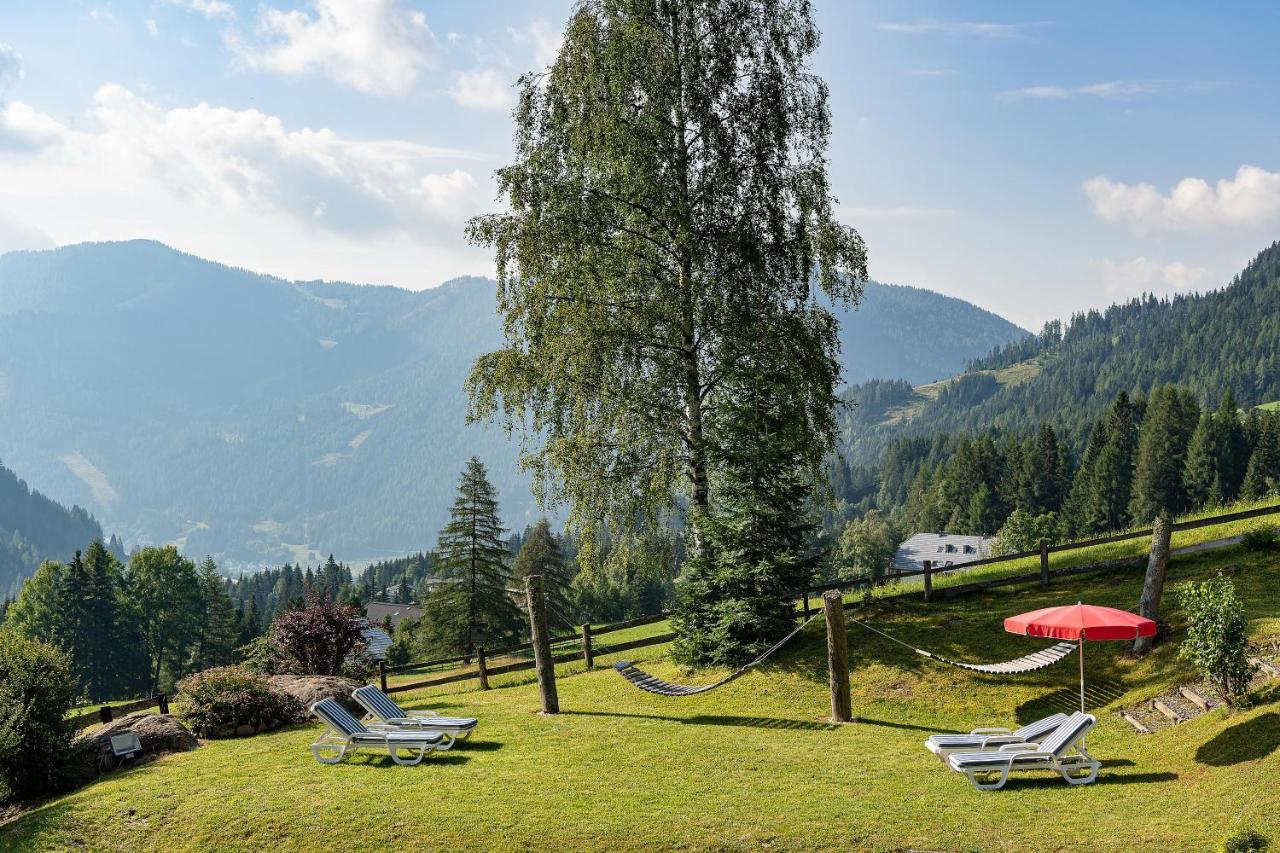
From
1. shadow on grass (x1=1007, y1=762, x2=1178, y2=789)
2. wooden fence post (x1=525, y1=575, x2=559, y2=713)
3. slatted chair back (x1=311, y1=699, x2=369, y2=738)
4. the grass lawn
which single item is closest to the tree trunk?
the grass lawn

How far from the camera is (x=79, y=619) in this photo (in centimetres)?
6769

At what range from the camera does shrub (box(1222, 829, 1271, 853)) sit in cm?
843

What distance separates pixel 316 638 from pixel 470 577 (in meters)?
27.5

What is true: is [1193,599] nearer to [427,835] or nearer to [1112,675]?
[1112,675]

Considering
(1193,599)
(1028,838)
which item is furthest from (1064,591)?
(1028,838)

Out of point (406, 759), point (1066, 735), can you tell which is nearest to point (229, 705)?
point (406, 759)

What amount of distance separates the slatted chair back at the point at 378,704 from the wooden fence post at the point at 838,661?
773cm

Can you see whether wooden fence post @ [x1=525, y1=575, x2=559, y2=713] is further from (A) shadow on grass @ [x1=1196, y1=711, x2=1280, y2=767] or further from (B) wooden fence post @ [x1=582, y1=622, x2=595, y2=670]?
(A) shadow on grass @ [x1=1196, y1=711, x2=1280, y2=767]

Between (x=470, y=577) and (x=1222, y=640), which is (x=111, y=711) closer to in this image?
(x=1222, y=640)

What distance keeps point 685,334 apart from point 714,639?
7.15 metres

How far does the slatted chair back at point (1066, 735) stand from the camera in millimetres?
11773

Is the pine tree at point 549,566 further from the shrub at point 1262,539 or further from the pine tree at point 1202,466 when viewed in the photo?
the pine tree at point 1202,466

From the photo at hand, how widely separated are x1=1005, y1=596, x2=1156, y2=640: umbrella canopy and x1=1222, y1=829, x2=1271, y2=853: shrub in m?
4.92

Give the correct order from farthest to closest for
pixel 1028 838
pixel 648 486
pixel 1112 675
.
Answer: pixel 648 486
pixel 1112 675
pixel 1028 838
